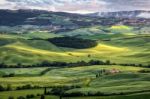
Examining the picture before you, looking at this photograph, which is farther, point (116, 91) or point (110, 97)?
point (116, 91)

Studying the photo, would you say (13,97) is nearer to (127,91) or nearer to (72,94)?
(72,94)

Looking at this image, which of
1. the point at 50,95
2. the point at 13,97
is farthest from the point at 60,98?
the point at 13,97

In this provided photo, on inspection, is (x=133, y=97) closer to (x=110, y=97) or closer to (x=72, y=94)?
(x=110, y=97)

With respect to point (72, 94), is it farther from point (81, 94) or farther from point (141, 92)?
point (141, 92)

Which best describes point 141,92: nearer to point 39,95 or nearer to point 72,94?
point 72,94

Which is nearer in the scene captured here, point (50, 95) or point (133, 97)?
point (133, 97)

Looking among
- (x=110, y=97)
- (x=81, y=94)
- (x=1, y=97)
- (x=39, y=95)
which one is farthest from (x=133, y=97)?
(x=1, y=97)

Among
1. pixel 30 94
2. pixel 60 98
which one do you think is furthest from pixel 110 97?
pixel 30 94
